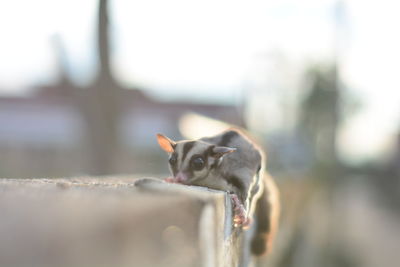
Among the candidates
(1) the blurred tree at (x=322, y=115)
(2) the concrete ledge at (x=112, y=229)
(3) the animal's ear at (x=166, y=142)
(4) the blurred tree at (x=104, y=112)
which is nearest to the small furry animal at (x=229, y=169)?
(3) the animal's ear at (x=166, y=142)

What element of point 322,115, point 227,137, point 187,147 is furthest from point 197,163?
point 322,115

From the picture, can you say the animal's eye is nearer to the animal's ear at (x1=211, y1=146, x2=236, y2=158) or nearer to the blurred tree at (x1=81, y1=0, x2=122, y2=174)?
the animal's ear at (x1=211, y1=146, x2=236, y2=158)

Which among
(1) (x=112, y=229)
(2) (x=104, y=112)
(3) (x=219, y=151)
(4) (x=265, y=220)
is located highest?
(1) (x=112, y=229)

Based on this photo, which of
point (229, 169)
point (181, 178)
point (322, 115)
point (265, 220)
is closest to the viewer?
point (181, 178)

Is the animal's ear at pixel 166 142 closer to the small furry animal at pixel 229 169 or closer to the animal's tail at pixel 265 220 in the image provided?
the small furry animal at pixel 229 169

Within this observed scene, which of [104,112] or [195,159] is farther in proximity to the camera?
[104,112]

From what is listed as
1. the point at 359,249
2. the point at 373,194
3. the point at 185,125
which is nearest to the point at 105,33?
the point at 185,125

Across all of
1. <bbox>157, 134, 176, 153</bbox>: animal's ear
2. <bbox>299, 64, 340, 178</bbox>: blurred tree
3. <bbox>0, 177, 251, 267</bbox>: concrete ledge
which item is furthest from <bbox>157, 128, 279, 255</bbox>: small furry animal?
<bbox>299, 64, 340, 178</bbox>: blurred tree

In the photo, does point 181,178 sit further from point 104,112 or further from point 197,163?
point 104,112
